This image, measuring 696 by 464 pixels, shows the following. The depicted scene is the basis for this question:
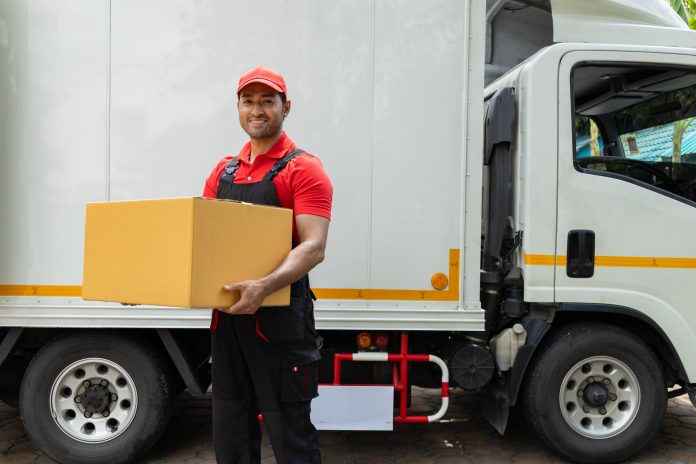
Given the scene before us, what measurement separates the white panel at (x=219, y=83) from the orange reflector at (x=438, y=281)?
544 mm

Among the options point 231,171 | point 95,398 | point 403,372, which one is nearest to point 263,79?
point 231,171

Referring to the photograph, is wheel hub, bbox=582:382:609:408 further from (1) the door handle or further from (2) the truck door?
(1) the door handle

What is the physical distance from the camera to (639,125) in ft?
12.6

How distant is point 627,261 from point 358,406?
69.8 inches

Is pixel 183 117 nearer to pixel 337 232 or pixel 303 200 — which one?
pixel 337 232

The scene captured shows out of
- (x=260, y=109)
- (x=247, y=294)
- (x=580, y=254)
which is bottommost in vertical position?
(x=247, y=294)

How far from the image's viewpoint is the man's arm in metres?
1.96

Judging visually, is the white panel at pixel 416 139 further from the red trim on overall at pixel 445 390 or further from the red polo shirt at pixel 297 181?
the red polo shirt at pixel 297 181

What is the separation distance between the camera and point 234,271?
1974 millimetres

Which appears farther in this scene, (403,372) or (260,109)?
(403,372)

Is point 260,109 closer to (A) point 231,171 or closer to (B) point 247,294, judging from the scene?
(A) point 231,171

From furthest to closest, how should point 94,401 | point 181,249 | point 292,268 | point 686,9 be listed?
point 686,9
point 94,401
point 292,268
point 181,249

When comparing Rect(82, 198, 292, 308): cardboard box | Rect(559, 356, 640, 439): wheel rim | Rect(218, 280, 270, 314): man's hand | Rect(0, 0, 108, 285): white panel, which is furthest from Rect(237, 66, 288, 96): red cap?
Rect(559, 356, 640, 439): wheel rim

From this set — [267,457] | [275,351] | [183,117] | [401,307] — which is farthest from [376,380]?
[183,117]
